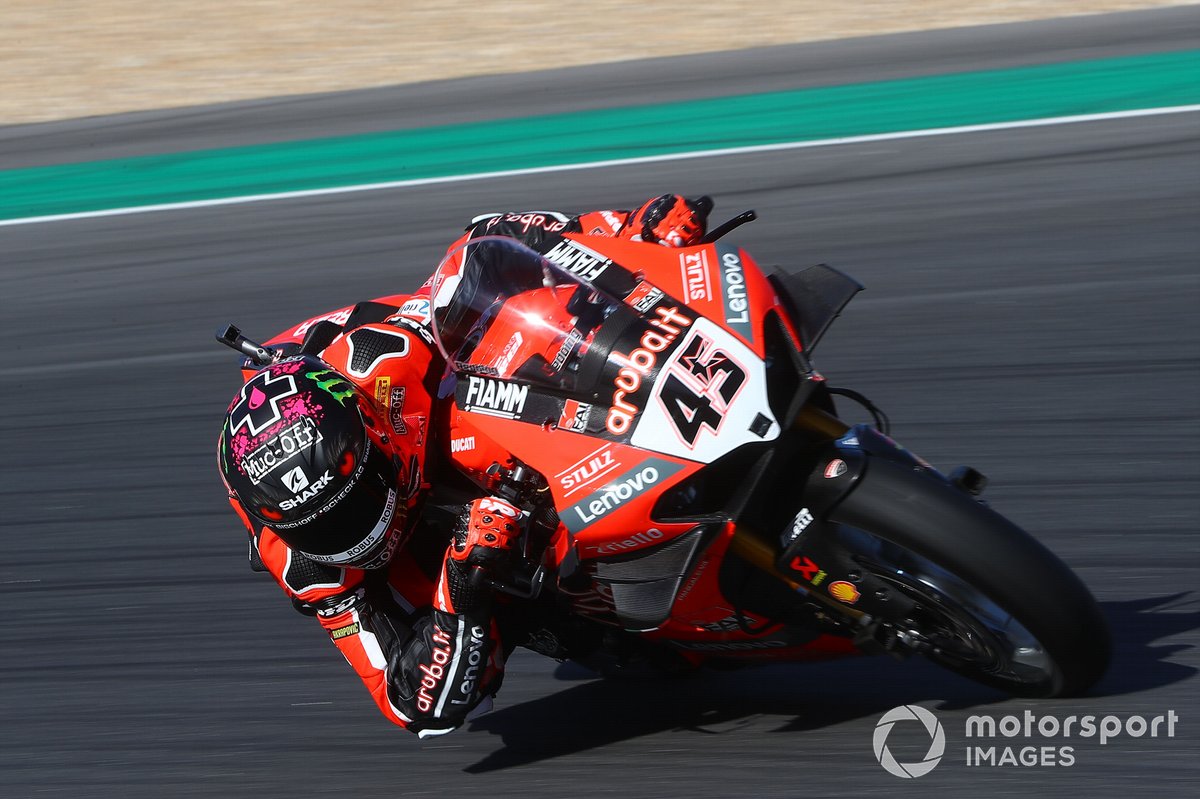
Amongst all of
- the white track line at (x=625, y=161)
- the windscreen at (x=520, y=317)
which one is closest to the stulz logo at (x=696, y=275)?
the windscreen at (x=520, y=317)

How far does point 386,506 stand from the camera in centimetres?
346

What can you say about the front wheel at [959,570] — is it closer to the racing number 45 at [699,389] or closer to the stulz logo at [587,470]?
the racing number 45 at [699,389]

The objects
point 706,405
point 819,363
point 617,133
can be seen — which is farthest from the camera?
→ point 617,133

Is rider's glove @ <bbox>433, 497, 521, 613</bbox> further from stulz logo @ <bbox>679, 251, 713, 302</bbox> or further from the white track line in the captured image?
the white track line

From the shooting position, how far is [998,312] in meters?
6.15

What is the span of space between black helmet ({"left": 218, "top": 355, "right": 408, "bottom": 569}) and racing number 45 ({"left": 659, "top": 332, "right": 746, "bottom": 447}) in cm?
78

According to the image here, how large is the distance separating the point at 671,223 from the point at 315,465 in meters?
1.25

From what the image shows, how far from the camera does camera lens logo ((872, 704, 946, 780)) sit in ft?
12.0

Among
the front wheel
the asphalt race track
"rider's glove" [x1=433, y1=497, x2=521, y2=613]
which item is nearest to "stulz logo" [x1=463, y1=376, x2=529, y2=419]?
"rider's glove" [x1=433, y1=497, x2=521, y2=613]

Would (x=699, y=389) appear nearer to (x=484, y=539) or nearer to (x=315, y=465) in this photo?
(x=484, y=539)

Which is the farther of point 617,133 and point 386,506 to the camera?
point 617,133

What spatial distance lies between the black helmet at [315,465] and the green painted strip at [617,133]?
5.34 m

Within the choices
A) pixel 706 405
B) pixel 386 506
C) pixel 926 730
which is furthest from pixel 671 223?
pixel 926 730

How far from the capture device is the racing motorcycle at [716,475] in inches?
122
